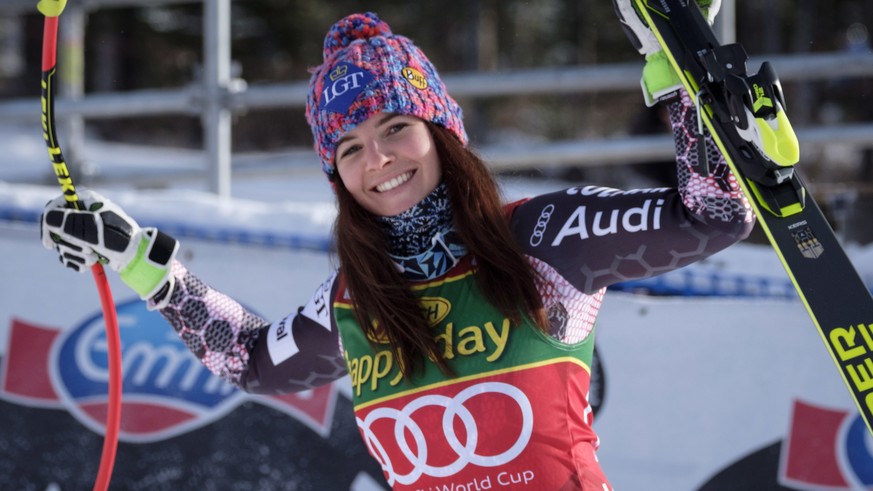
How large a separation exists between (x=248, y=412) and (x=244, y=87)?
5.71ft

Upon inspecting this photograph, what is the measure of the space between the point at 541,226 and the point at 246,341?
76 cm

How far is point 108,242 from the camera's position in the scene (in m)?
2.30

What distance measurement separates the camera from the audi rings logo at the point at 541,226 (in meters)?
1.98

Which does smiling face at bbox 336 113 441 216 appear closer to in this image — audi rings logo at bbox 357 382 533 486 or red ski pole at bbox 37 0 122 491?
audi rings logo at bbox 357 382 533 486

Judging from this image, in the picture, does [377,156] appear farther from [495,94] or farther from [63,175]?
[495,94]

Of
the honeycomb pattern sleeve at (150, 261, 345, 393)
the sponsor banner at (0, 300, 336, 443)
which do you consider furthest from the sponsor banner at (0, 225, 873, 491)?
the honeycomb pattern sleeve at (150, 261, 345, 393)

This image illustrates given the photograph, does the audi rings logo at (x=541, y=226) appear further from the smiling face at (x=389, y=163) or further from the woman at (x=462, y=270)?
the smiling face at (x=389, y=163)

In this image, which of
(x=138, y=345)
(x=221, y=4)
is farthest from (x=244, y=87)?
(x=138, y=345)

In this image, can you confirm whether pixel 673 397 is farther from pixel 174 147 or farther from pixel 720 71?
pixel 174 147

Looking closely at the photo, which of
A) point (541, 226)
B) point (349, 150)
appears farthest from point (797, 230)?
point (349, 150)

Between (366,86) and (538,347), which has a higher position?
(366,86)

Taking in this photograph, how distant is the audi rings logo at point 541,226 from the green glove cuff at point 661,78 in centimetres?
29

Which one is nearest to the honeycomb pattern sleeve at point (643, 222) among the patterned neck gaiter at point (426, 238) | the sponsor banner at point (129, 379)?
the patterned neck gaiter at point (426, 238)

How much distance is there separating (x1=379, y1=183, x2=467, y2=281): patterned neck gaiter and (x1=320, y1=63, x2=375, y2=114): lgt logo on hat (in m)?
0.24
